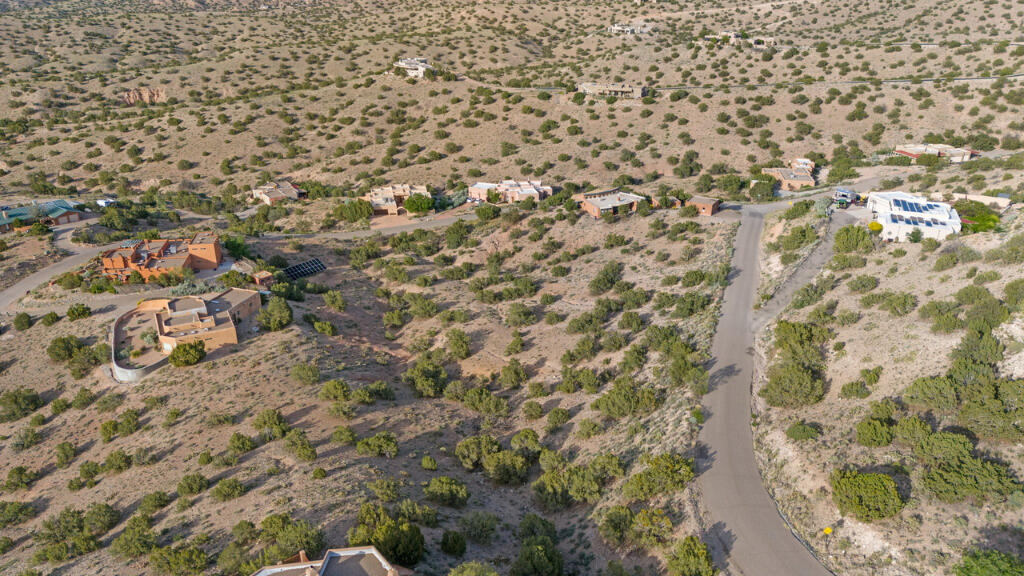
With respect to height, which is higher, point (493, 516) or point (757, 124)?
point (757, 124)

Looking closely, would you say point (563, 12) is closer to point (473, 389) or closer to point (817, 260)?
point (817, 260)

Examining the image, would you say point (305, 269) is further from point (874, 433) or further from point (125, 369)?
point (874, 433)

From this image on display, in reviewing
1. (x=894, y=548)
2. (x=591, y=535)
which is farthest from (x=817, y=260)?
(x=591, y=535)

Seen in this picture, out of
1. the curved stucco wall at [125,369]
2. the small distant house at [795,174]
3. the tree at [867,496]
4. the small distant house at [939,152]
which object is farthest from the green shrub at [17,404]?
the small distant house at [939,152]

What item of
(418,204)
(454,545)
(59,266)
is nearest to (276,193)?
(418,204)

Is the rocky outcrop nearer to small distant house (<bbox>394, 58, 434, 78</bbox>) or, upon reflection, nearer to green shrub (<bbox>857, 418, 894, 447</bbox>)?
small distant house (<bbox>394, 58, 434, 78</bbox>)
